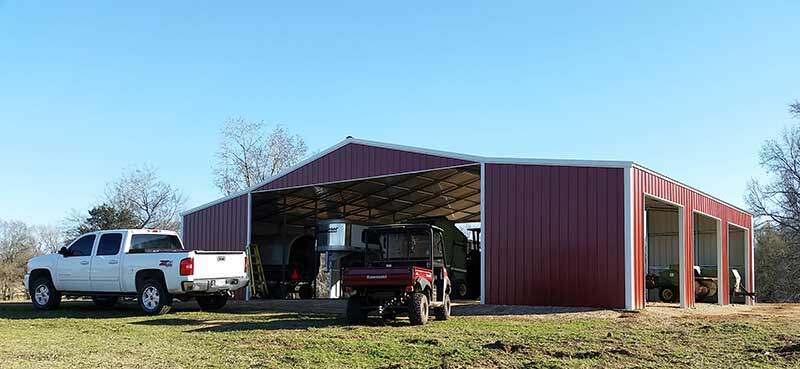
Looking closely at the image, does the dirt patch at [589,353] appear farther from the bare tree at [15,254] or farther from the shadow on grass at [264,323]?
the bare tree at [15,254]

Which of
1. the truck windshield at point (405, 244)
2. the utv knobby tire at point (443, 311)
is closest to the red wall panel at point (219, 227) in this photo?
the truck windshield at point (405, 244)

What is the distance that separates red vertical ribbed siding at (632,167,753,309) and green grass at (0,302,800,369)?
2.24m

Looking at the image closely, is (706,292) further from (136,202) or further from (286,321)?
(136,202)

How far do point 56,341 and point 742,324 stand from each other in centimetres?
1250

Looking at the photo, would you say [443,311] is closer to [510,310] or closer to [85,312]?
[510,310]

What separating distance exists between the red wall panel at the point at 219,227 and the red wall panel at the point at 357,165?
5.63 ft

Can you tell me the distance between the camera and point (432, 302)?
1445cm

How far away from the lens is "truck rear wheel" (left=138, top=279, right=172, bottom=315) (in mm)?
16391

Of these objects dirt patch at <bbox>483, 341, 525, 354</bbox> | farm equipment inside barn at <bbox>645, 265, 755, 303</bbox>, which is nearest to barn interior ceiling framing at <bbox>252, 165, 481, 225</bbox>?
farm equipment inside barn at <bbox>645, 265, 755, 303</bbox>

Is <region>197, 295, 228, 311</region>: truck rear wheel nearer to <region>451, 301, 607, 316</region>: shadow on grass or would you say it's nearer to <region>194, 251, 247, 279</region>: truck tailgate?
<region>194, 251, 247, 279</region>: truck tailgate

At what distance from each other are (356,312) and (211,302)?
5.91 metres

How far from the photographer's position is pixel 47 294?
18.2 metres

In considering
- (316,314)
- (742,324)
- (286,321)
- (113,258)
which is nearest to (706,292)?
(742,324)

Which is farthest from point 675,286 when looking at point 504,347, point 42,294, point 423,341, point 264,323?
point 42,294
